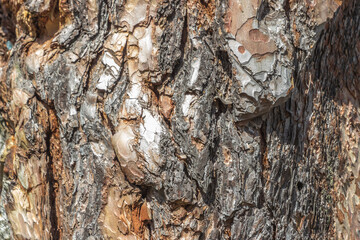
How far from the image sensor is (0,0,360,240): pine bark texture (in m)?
1.17

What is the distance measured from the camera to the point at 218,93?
1205 mm

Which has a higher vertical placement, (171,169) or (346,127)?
(346,127)

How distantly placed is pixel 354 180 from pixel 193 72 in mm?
845

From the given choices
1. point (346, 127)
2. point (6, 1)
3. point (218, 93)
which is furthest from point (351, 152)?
point (6, 1)

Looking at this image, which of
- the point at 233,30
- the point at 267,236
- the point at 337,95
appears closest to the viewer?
the point at 233,30

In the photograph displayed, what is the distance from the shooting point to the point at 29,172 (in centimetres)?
137

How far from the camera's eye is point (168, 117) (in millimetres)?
1188

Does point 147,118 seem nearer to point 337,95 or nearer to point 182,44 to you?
point 182,44

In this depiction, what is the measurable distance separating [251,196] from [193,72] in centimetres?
42

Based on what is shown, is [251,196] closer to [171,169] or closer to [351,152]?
[171,169]

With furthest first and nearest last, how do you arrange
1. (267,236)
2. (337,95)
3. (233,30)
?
(337,95) → (267,236) → (233,30)

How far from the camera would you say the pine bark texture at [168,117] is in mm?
1170

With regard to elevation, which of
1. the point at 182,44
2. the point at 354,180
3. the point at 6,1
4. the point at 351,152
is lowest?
the point at 354,180

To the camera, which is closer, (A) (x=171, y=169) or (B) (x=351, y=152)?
(A) (x=171, y=169)
